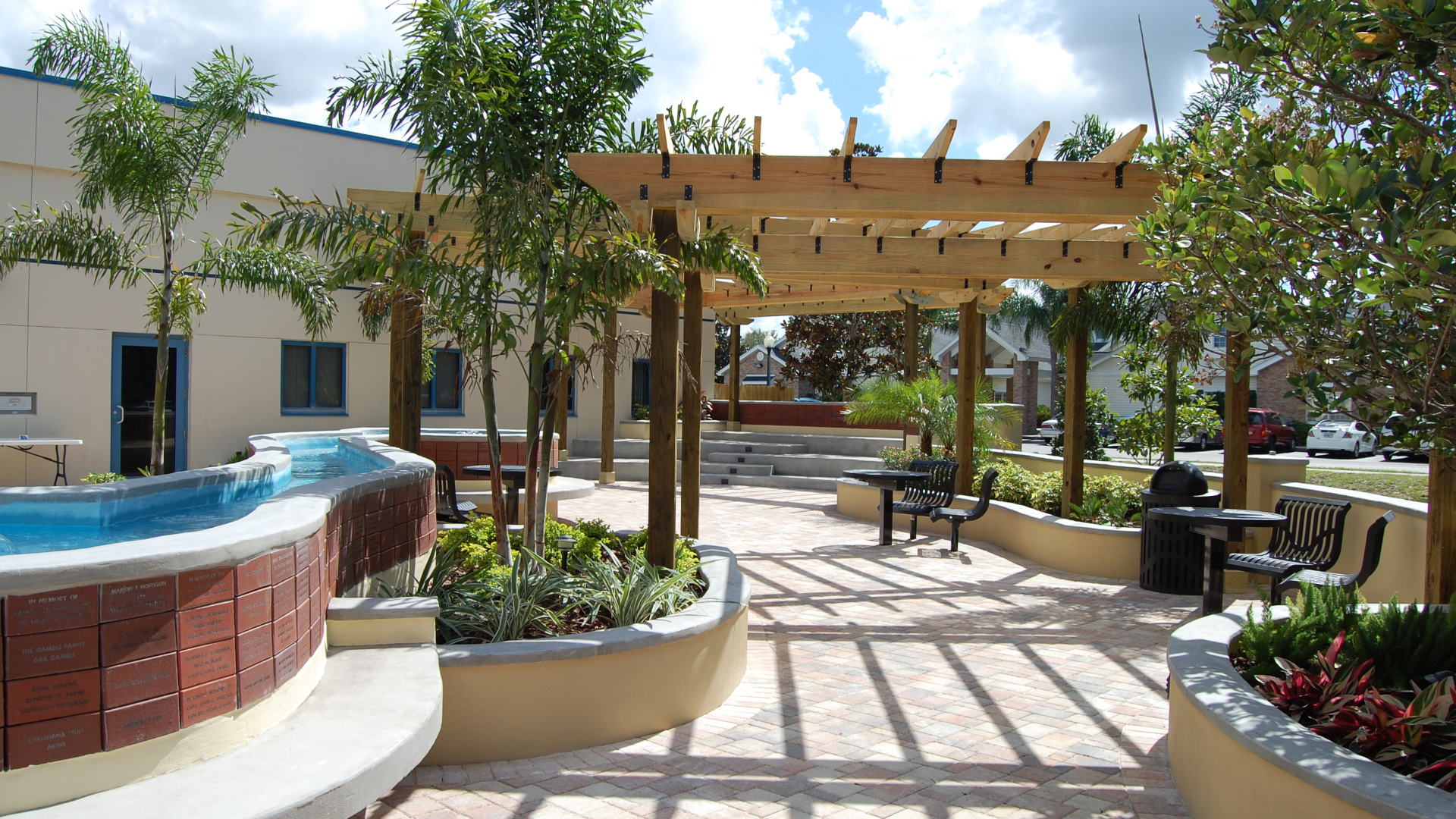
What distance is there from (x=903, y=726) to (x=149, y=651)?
354 cm

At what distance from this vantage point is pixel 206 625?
3.11m

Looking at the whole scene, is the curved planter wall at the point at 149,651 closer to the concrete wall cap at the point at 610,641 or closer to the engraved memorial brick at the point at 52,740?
the engraved memorial brick at the point at 52,740

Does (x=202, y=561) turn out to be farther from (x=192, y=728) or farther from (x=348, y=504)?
(x=348, y=504)

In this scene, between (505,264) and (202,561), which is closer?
(202,561)

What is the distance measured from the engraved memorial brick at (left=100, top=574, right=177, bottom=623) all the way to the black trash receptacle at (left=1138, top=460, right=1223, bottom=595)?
7.97 meters

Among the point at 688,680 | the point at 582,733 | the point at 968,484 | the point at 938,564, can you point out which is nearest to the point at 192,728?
the point at 582,733

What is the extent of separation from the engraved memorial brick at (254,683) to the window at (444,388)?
50.3ft

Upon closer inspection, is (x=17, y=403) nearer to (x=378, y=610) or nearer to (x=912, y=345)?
(x=378, y=610)

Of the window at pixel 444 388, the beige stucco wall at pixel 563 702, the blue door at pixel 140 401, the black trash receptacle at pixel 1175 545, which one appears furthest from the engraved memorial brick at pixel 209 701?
the window at pixel 444 388

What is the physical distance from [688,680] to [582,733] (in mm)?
658

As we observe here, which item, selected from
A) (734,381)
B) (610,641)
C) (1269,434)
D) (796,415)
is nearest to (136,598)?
(610,641)

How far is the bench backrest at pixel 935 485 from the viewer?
11.5 meters

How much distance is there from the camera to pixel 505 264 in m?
5.92

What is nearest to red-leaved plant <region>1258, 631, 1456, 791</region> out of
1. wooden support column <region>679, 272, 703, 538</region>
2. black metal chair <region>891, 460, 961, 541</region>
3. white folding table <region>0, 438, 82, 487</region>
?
wooden support column <region>679, 272, 703, 538</region>
